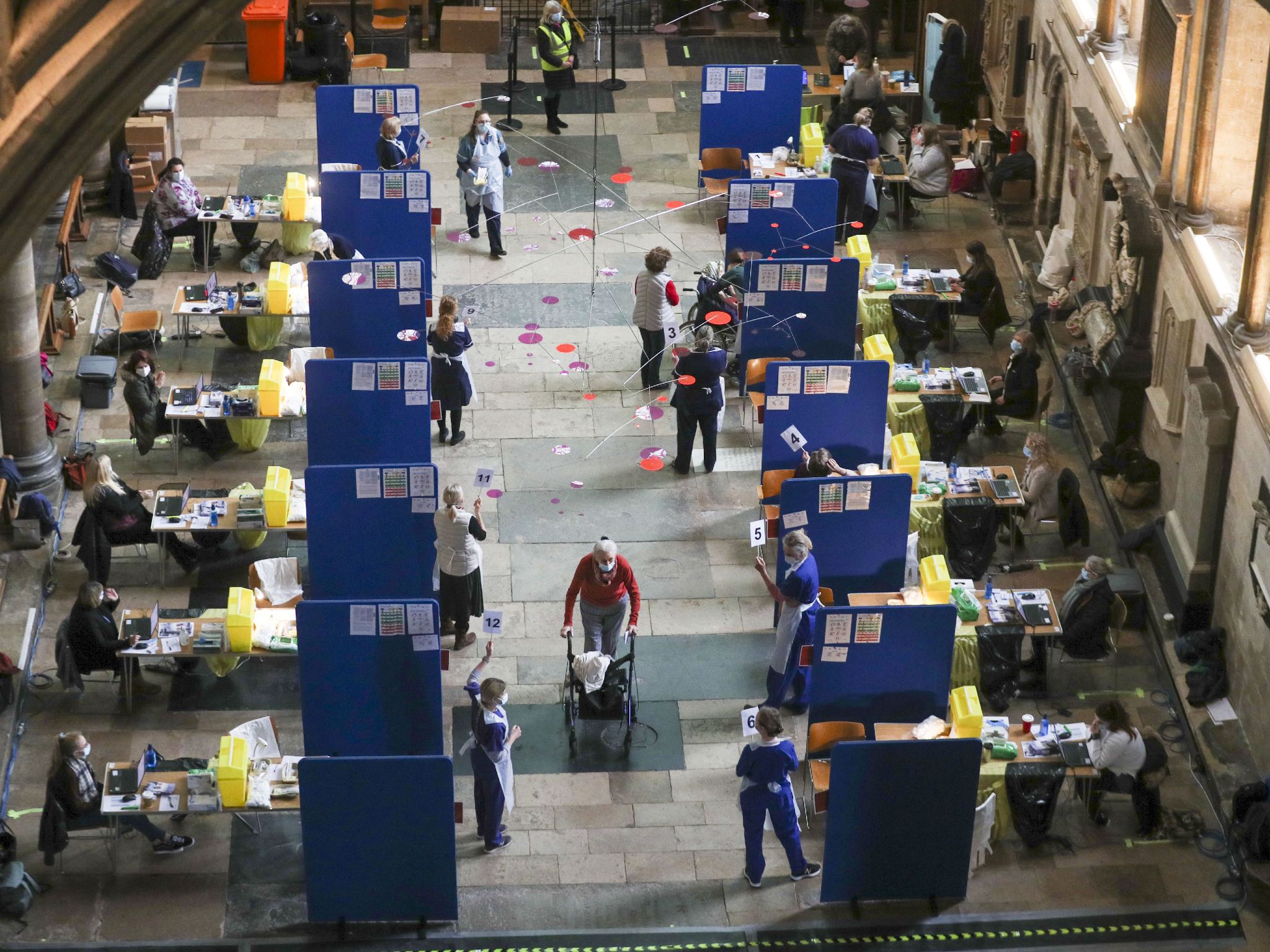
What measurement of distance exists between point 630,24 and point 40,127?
69.4ft

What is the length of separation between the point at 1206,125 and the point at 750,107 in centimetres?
706

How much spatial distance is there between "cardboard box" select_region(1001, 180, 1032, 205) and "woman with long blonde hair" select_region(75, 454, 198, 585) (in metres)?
11.0

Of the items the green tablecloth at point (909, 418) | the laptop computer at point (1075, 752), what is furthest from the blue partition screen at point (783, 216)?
the laptop computer at point (1075, 752)

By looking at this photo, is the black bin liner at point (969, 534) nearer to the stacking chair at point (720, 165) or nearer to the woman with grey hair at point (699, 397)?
the woman with grey hair at point (699, 397)

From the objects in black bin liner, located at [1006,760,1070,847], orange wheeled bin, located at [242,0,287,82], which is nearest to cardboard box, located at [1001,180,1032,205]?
orange wheeled bin, located at [242,0,287,82]

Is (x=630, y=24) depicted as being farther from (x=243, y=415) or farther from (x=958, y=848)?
(x=958, y=848)

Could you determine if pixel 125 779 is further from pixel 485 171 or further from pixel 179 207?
pixel 485 171

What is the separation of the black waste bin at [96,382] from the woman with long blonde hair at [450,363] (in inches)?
129

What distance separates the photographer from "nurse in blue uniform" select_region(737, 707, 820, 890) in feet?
40.9

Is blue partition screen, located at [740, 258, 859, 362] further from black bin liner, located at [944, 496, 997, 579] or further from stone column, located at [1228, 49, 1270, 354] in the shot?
stone column, located at [1228, 49, 1270, 354]

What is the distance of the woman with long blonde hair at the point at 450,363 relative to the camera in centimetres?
1728

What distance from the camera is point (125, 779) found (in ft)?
43.3

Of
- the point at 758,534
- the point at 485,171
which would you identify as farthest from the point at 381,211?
the point at 758,534

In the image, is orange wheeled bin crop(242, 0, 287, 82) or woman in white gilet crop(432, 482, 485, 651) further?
orange wheeled bin crop(242, 0, 287, 82)
